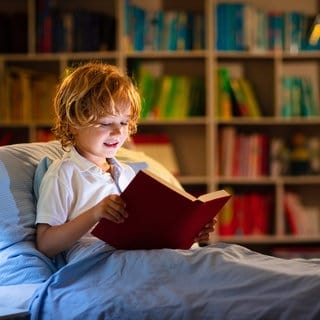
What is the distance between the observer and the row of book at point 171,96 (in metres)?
3.66

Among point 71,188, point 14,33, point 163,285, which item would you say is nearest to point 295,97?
point 14,33

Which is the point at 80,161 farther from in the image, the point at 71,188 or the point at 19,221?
the point at 19,221

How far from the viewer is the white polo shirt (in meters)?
1.56

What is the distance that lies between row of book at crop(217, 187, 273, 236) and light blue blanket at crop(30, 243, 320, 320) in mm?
2228

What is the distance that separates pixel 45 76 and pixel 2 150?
193 cm

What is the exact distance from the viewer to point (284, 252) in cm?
362

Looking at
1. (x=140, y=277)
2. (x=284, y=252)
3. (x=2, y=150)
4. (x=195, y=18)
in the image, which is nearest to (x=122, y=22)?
(x=195, y=18)

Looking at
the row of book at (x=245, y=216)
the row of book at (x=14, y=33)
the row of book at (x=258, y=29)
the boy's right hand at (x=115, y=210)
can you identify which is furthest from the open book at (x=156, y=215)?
the row of book at (x=14, y=33)

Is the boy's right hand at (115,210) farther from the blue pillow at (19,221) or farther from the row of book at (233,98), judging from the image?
the row of book at (233,98)

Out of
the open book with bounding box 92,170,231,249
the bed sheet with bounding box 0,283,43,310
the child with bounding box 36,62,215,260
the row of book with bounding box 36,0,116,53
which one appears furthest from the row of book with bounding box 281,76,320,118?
the bed sheet with bounding box 0,283,43,310

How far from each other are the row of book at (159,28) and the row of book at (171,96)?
0.15 meters

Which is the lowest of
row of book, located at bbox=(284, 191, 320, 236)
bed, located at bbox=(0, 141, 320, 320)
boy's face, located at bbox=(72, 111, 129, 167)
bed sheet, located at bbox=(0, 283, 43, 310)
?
row of book, located at bbox=(284, 191, 320, 236)

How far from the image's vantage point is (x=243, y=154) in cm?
367

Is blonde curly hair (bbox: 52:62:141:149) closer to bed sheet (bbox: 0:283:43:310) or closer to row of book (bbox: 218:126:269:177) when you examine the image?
bed sheet (bbox: 0:283:43:310)
